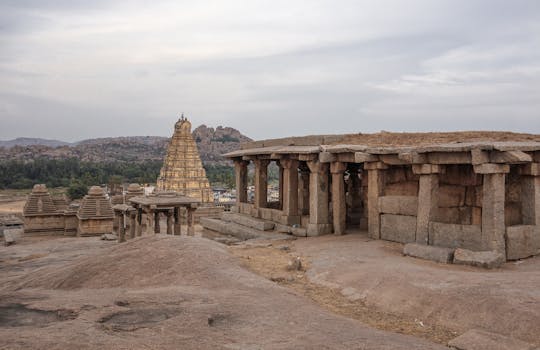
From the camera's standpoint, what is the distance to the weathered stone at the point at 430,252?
977 centimetres

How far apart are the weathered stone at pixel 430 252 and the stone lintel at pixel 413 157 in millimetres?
2015

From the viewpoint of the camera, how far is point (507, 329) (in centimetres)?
609

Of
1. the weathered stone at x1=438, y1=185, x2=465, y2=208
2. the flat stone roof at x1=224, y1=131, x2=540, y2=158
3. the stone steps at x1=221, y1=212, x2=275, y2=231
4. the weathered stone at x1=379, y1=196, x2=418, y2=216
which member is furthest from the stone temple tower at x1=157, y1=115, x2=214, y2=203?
the weathered stone at x1=438, y1=185, x2=465, y2=208

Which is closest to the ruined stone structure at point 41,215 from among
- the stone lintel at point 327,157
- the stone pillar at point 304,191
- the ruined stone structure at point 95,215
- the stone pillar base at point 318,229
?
the ruined stone structure at point 95,215

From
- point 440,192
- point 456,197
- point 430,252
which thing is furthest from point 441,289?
point 456,197

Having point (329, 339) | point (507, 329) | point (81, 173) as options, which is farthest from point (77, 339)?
point (81, 173)

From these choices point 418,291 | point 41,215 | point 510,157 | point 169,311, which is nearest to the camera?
point 169,311

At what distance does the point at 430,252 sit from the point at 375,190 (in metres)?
3.04

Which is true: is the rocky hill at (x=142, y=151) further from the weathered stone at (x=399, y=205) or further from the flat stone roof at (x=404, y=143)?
the weathered stone at (x=399, y=205)

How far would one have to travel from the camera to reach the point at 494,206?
381 inches

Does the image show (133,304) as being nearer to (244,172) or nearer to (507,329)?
(507,329)

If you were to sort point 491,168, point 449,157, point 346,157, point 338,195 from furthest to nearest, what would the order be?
1. point 338,195
2. point 346,157
3. point 449,157
4. point 491,168

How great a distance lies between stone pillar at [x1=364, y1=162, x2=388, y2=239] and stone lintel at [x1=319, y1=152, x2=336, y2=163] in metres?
1.43

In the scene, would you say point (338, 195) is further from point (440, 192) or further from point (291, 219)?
point (440, 192)
